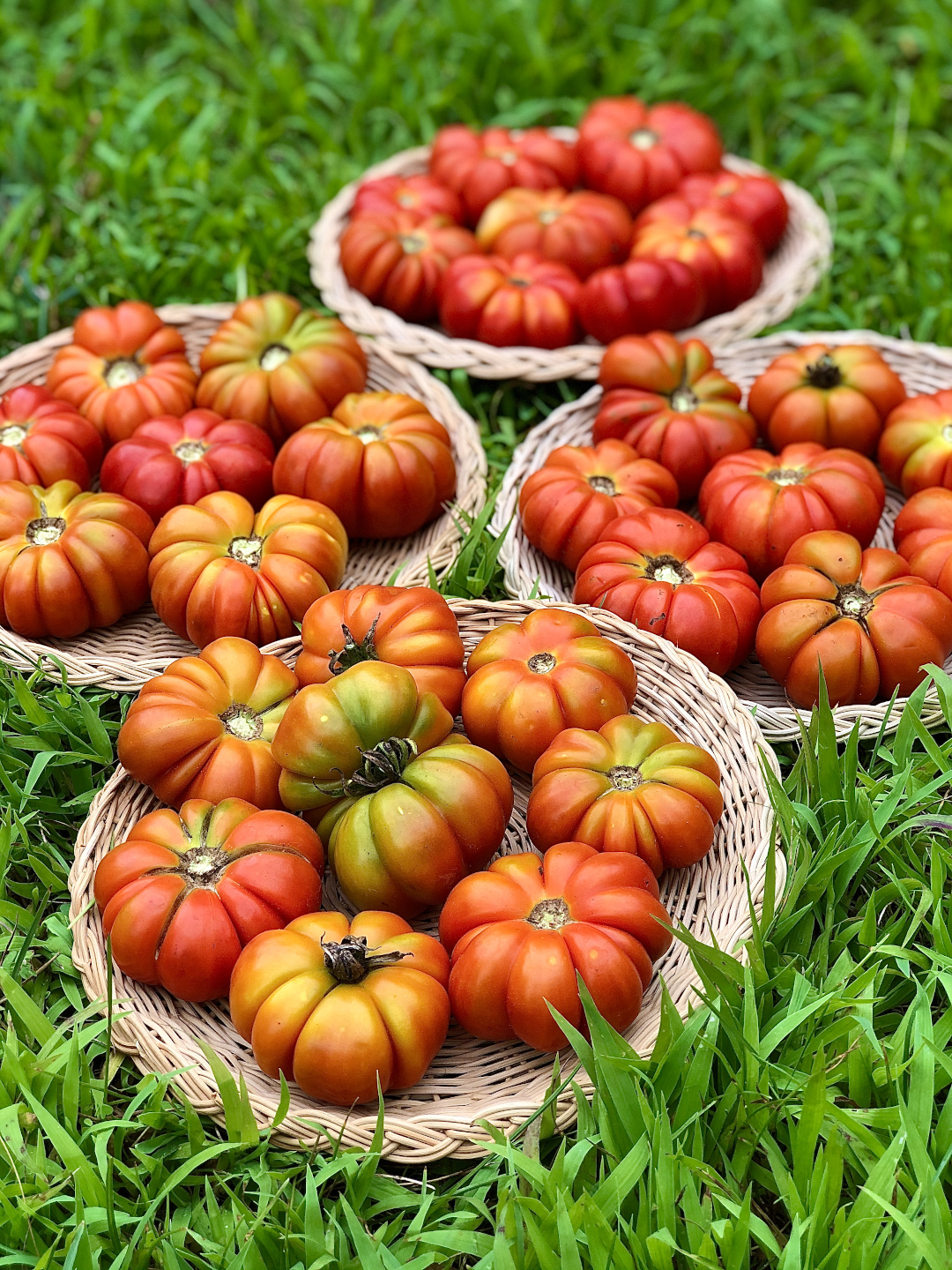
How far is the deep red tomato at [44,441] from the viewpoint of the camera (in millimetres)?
3715

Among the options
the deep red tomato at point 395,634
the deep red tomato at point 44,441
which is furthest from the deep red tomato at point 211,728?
the deep red tomato at point 44,441

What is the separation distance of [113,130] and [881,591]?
4185mm

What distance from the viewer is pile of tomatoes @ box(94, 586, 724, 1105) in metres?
2.50

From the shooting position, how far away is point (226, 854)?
2754 millimetres

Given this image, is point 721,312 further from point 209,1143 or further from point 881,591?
point 209,1143

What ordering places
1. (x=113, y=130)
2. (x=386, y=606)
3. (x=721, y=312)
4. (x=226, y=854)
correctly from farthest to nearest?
(x=113, y=130) → (x=721, y=312) → (x=386, y=606) → (x=226, y=854)

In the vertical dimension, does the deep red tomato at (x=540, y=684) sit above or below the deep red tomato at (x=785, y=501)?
below

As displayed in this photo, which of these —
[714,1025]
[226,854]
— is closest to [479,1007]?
[714,1025]

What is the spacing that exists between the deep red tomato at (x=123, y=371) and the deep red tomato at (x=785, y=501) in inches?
69.7

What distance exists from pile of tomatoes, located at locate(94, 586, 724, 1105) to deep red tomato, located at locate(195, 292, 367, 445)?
3.47 ft

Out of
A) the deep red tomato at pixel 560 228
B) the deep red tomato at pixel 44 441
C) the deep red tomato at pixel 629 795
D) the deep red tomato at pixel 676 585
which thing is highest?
the deep red tomato at pixel 560 228

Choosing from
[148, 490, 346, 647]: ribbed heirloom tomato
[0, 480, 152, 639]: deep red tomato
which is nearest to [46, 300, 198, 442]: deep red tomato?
[0, 480, 152, 639]: deep red tomato

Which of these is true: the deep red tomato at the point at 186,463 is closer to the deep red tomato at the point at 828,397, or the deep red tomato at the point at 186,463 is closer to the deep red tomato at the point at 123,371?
the deep red tomato at the point at 123,371

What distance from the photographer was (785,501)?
139 inches
